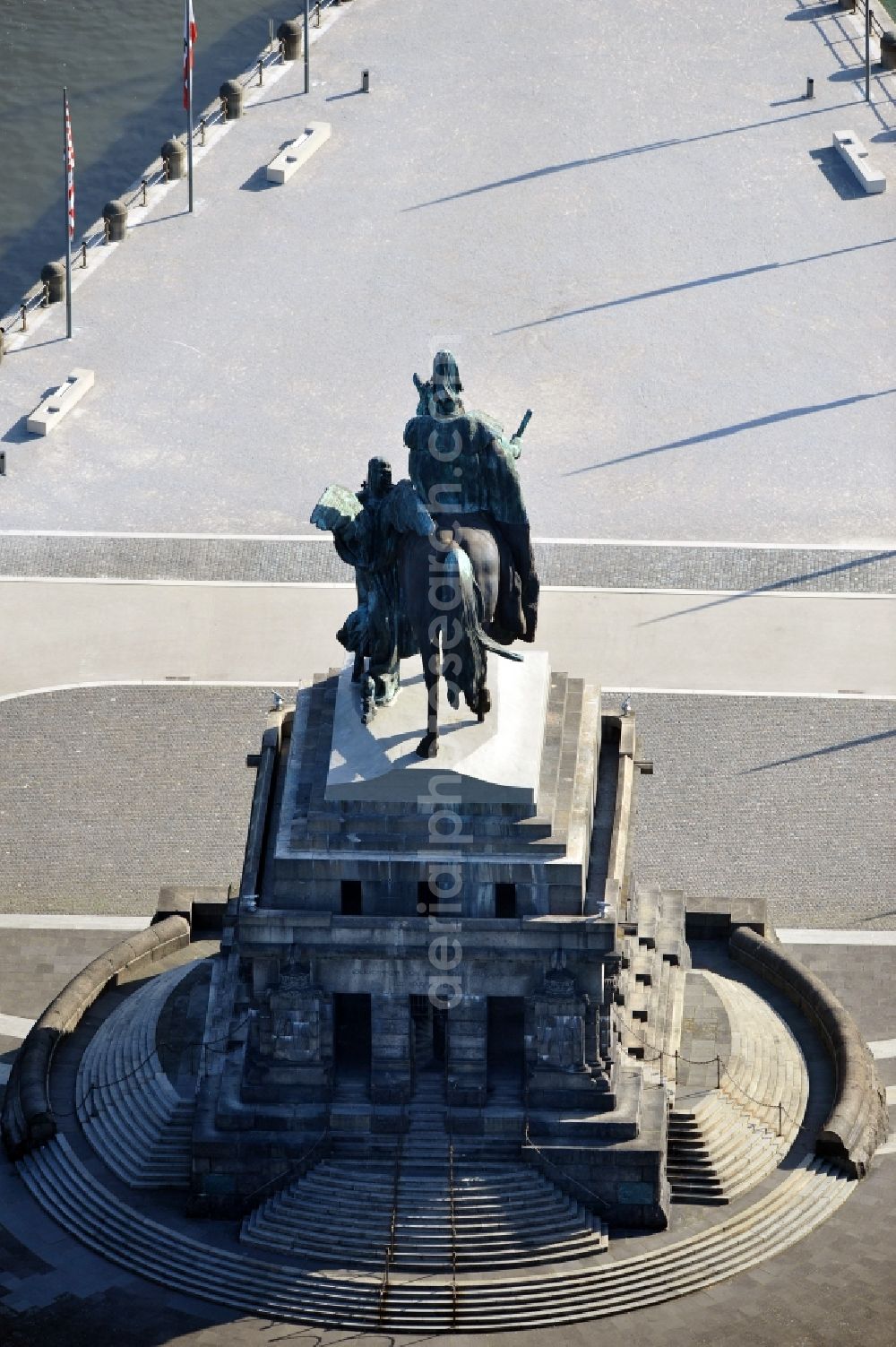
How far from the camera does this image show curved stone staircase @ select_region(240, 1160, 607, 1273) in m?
94.6

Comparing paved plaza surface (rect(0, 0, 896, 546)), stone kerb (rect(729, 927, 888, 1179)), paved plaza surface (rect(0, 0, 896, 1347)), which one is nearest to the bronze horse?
stone kerb (rect(729, 927, 888, 1179))

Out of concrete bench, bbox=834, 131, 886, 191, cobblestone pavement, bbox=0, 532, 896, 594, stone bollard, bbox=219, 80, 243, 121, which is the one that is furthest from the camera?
stone bollard, bbox=219, 80, 243, 121

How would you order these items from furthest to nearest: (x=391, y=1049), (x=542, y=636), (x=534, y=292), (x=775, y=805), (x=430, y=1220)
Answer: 1. (x=534, y=292)
2. (x=542, y=636)
3. (x=775, y=805)
4. (x=391, y=1049)
5. (x=430, y=1220)

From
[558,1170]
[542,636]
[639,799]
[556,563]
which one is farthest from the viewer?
[556,563]

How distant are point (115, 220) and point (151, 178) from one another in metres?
5.75

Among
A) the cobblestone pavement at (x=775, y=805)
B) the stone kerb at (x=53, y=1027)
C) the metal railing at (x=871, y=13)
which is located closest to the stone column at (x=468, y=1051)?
the stone kerb at (x=53, y=1027)

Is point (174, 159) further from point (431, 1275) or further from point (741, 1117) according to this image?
point (431, 1275)

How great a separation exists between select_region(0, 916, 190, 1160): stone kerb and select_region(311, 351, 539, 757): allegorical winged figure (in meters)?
12.8

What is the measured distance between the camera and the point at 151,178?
152750 mm

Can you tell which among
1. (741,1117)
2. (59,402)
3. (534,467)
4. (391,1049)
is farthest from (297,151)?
(391,1049)

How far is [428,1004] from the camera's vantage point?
9638 cm

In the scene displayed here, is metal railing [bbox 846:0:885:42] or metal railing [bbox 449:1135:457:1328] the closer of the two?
metal railing [bbox 449:1135:457:1328]

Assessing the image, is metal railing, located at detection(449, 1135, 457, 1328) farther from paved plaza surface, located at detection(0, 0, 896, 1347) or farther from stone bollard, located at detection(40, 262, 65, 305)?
stone bollard, located at detection(40, 262, 65, 305)

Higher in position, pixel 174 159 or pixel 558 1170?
pixel 174 159
